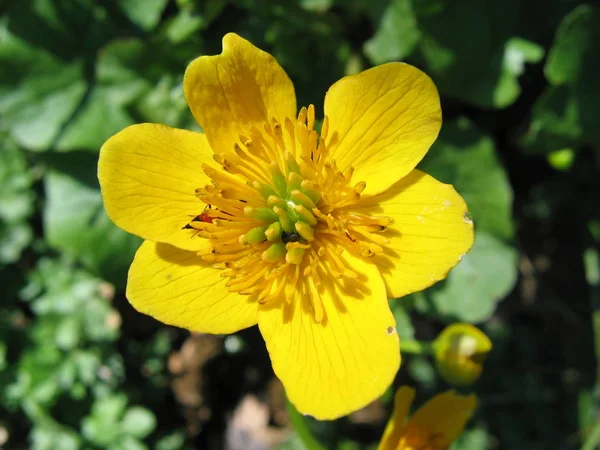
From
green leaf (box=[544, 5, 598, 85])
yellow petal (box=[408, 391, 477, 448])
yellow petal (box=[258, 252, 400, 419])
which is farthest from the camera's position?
green leaf (box=[544, 5, 598, 85])

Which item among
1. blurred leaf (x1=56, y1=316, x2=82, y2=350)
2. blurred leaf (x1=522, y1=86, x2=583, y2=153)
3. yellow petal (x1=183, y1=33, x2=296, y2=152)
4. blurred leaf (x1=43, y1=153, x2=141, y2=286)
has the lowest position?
blurred leaf (x1=56, y1=316, x2=82, y2=350)

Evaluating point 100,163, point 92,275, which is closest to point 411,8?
point 100,163

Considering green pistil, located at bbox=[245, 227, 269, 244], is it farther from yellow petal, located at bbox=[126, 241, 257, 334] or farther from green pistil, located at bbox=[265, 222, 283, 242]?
yellow petal, located at bbox=[126, 241, 257, 334]

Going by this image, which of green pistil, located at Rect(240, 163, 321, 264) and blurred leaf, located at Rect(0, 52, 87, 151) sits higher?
green pistil, located at Rect(240, 163, 321, 264)

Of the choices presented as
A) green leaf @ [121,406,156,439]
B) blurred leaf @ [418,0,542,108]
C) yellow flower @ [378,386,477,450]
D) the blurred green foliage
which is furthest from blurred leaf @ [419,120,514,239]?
green leaf @ [121,406,156,439]

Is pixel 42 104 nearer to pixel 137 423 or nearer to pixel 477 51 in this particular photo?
pixel 137 423

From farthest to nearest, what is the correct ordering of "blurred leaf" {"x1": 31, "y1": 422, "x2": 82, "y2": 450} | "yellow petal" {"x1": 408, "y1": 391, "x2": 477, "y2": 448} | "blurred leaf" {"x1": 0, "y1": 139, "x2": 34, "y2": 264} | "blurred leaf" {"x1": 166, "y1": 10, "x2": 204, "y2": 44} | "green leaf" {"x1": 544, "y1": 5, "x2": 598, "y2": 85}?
"blurred leaf" {"x1": 0, "y1": 139, "x2": 34, "y2": 264} < "blurred leaf" {"x1": 31, "y1": 422, "x2": 82, "y2": 450} < "blurred leaf" {"x1": 166, "y1": 10, "x2": 204, "y2": 44} < "green leaf" {"x1": 544, "y1": 5, "x2": 598, "y2": 85} < "yellow petal" {"x1": 408, "y1": 391, "x2": 477, "y2": 448}

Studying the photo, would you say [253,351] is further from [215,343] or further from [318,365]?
[318,365]

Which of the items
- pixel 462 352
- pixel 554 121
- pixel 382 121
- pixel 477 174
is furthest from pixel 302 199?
pixel 554 121
